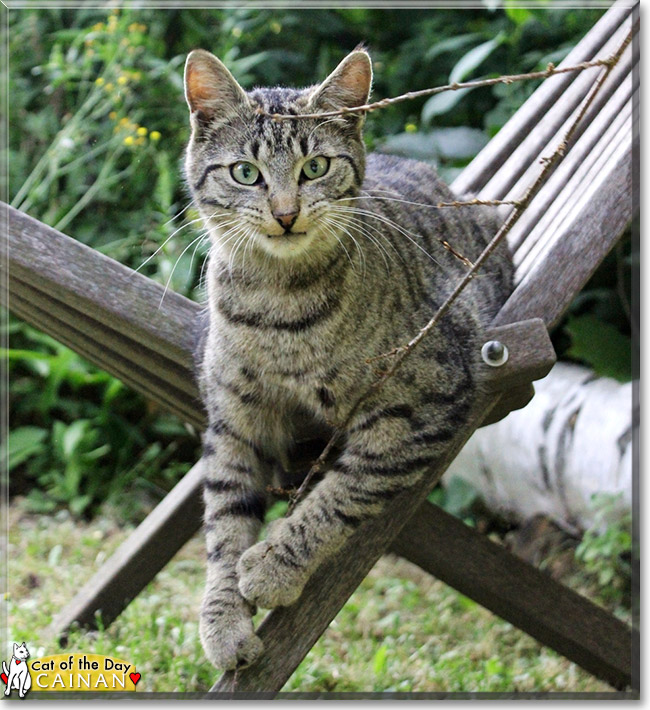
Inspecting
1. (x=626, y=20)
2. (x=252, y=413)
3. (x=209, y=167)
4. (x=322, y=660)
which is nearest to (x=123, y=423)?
(x=322, y=660)

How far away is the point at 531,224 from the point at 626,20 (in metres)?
0.65

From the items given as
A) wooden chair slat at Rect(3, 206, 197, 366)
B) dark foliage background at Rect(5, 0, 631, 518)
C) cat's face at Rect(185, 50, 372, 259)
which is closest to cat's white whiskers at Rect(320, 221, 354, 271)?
cat's face at Rect(185, 50, 372, 259)

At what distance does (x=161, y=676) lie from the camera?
220 cm

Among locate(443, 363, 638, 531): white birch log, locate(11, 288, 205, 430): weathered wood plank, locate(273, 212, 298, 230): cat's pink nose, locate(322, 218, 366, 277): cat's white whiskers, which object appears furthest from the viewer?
locate(443, 363, 638, 531): white birch log

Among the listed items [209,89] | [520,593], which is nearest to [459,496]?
[520,593]

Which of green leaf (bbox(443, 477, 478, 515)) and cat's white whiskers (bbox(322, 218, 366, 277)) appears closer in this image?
cat's white whiskers (bbox(322, 218, 366, 277))

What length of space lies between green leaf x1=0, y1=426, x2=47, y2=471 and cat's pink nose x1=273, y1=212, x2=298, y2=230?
2.38 metres

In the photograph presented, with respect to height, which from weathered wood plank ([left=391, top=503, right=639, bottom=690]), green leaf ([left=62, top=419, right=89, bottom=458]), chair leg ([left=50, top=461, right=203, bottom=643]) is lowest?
green leaf ([left=62, top=419, right=89, bottom=458])

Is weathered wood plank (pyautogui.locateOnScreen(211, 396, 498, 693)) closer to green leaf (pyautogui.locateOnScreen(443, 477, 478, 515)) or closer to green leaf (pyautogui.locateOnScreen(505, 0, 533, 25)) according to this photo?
green leaf (pyautogui.locateOnScreen(443, 477, 478, 515))

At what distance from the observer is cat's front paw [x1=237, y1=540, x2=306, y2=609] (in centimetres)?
172

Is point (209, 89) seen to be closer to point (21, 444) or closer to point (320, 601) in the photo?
point (320, 601)

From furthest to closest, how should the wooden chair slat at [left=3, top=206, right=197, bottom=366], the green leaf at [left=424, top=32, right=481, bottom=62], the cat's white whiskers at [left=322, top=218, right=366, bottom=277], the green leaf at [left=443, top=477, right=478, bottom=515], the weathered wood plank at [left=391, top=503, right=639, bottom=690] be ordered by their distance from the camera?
the green leaf at [left=424, top=32, right=481, bottom=62] < the green leaf at [left=443, top=477, right=478, bottom=515] < the weathered wood plank at [left=391, top=503, right=639, bottom=690] < the wooden chair slat at [left=3, top=206, right=197, bottom=366] < the cat's white whiskers at [left=322, top=218, right=366, bottom=277]

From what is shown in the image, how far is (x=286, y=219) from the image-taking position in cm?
163

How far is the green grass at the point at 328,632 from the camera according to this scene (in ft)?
7.49
